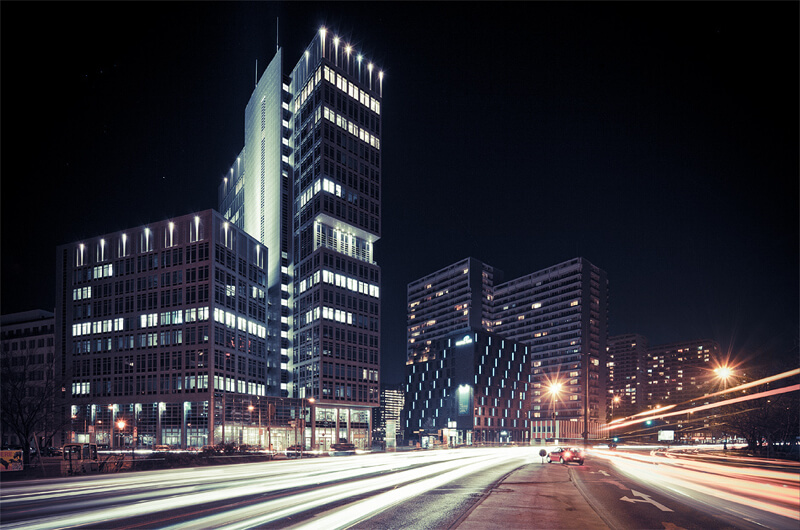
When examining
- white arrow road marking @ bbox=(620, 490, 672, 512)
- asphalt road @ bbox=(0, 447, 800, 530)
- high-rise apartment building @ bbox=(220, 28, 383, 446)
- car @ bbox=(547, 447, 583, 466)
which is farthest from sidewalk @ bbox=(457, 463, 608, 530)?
high-rise apartment building @ bbox=(220, 28, 383, 446)

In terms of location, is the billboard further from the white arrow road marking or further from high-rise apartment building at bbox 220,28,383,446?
high-rise apartment building at bbox 220,28,383,446

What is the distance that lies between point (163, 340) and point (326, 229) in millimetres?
36646

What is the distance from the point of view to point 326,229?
117m

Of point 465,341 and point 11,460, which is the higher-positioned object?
point 465,341

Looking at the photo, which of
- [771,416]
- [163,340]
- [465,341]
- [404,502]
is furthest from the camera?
[465,341]

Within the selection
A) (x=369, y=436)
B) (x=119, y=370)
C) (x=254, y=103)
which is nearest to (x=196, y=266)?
(x=119, y=370)

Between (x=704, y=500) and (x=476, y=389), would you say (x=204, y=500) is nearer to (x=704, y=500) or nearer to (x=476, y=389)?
(x=704, y=500)

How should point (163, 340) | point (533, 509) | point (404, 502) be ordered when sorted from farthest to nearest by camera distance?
point (163, 340)
point (404, 502)
point (533, 509)

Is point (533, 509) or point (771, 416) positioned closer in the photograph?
point (533, 509)

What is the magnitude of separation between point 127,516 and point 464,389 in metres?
162

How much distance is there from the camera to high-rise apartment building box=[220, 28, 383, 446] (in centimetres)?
11188

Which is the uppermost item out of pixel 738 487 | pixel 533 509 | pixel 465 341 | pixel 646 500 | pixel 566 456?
pixel 738 487

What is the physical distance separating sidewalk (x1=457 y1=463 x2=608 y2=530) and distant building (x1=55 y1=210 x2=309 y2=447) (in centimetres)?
7733

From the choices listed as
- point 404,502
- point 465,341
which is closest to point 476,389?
point 465,341
